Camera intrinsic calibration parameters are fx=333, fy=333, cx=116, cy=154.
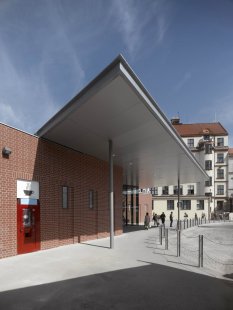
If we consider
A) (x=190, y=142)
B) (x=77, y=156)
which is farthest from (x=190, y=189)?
(x=77, y=156)

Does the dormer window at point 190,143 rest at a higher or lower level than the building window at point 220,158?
higher

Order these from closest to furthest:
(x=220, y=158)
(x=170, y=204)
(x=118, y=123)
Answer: (x=118, y=123), (x=170, y=204), (x=220, y=158)

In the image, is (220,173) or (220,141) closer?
(220,173)

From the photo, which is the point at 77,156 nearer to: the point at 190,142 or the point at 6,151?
the point at 6,151

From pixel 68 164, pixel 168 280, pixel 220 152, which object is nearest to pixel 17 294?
pixel 168 280

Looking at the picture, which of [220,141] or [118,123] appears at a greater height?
[220,141]

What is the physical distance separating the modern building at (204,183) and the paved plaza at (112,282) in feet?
172

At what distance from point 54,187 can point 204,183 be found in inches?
2162

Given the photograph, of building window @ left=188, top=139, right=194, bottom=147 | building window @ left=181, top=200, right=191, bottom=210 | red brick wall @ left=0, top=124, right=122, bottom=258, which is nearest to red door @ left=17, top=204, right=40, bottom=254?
red brick wall @ left=0, top=124, right=122, bottom=258

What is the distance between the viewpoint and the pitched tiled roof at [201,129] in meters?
71.6

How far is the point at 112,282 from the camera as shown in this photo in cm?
814

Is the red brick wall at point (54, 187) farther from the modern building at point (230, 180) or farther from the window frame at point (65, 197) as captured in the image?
the modern building at point (230, 180)

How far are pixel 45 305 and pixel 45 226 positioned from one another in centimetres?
769

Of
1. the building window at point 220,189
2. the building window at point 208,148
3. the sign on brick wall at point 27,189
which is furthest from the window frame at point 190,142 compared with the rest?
the sign on brick wall at point 27,189
